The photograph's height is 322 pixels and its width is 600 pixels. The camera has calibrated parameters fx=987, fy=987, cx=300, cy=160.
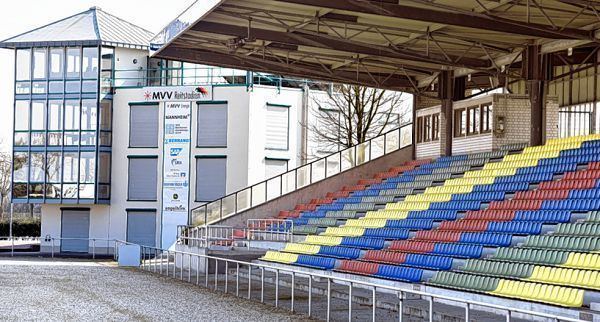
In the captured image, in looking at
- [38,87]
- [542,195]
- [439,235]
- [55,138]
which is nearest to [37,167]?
[55,138]

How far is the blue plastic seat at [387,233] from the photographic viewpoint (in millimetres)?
25731

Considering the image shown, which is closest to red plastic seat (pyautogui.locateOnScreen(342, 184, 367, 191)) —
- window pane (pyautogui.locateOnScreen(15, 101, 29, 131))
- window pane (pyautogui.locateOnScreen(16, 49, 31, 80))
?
window pane (pyautogui.locateOnScreen(15, 101, 29, 131))

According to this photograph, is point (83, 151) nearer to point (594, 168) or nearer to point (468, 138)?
point (468, 138)

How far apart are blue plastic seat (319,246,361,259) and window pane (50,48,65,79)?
22022mm

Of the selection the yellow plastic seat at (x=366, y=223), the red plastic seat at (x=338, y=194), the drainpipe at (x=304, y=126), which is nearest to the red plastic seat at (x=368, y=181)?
the red plastic seat at (x=338, y=194)

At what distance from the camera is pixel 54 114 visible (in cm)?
4497

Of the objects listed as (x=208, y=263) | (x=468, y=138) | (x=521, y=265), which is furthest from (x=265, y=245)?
(x=521, y=265)

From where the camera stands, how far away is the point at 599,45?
88.2ft

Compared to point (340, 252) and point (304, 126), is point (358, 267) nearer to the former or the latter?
point (340, 252)

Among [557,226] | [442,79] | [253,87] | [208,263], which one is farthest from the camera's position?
[253,87]

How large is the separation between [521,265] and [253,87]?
84.8ft

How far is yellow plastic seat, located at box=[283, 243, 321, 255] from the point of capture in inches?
1085

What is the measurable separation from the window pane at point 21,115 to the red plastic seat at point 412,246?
25.5m

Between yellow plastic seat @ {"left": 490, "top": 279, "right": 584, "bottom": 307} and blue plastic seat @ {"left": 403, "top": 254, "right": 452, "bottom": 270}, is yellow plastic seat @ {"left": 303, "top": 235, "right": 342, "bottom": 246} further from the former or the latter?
yellow plastic seat @ {"left": 490, "top": 279, "right": 584, "bottom": 307}
